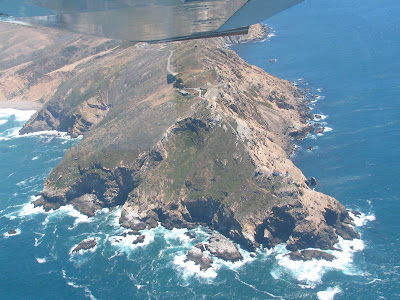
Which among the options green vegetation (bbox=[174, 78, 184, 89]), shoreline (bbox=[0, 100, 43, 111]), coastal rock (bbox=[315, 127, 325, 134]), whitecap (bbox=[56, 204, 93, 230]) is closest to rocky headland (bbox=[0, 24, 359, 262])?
green vegetation (bbox=[174, 78, 184, 89])

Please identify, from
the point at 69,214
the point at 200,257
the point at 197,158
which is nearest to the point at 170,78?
the point at 197,158

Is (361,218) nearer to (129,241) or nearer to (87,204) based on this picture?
(129,241)

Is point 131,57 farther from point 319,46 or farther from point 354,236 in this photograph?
point 354,236

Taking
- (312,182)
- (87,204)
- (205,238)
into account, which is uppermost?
(312,182)

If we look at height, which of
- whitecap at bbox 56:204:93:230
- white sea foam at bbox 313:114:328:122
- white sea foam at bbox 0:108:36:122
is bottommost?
whitecap at bbox 56:204:93:230

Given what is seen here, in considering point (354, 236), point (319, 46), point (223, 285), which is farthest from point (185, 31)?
point (319, 46)

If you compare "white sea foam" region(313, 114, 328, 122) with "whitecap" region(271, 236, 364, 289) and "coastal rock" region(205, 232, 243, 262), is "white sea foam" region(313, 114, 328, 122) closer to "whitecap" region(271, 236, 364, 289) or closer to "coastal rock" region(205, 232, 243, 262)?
"whitecap" region(271, 236, 364, 289)
